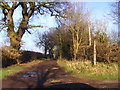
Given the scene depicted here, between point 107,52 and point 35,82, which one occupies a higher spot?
point 107,52

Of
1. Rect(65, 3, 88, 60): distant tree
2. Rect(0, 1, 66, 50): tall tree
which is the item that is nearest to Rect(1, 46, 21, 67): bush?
Rect(0, 1, 66, 50): tall tree

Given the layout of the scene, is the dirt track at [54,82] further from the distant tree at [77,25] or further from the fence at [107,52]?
the distant tree at [77,25]

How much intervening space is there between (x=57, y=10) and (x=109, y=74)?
1606cm

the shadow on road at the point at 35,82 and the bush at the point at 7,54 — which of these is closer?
the shadow on road at the point at 35,82

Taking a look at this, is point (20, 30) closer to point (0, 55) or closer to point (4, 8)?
point (4, 8)

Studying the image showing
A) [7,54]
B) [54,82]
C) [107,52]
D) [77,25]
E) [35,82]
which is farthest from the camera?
[77,25]

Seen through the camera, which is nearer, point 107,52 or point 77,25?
point 107,52

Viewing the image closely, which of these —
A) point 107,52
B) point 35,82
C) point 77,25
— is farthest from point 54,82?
point 77,25

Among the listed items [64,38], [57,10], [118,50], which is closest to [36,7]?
[57,10]

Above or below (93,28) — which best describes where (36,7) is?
above

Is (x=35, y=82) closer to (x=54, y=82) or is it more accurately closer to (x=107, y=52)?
(x=54, y=82)

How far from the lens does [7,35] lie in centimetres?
1994

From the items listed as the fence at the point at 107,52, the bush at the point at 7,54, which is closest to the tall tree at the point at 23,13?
the bush at the point at 7,54

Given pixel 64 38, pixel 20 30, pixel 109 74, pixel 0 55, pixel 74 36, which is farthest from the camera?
pixel 64 38
